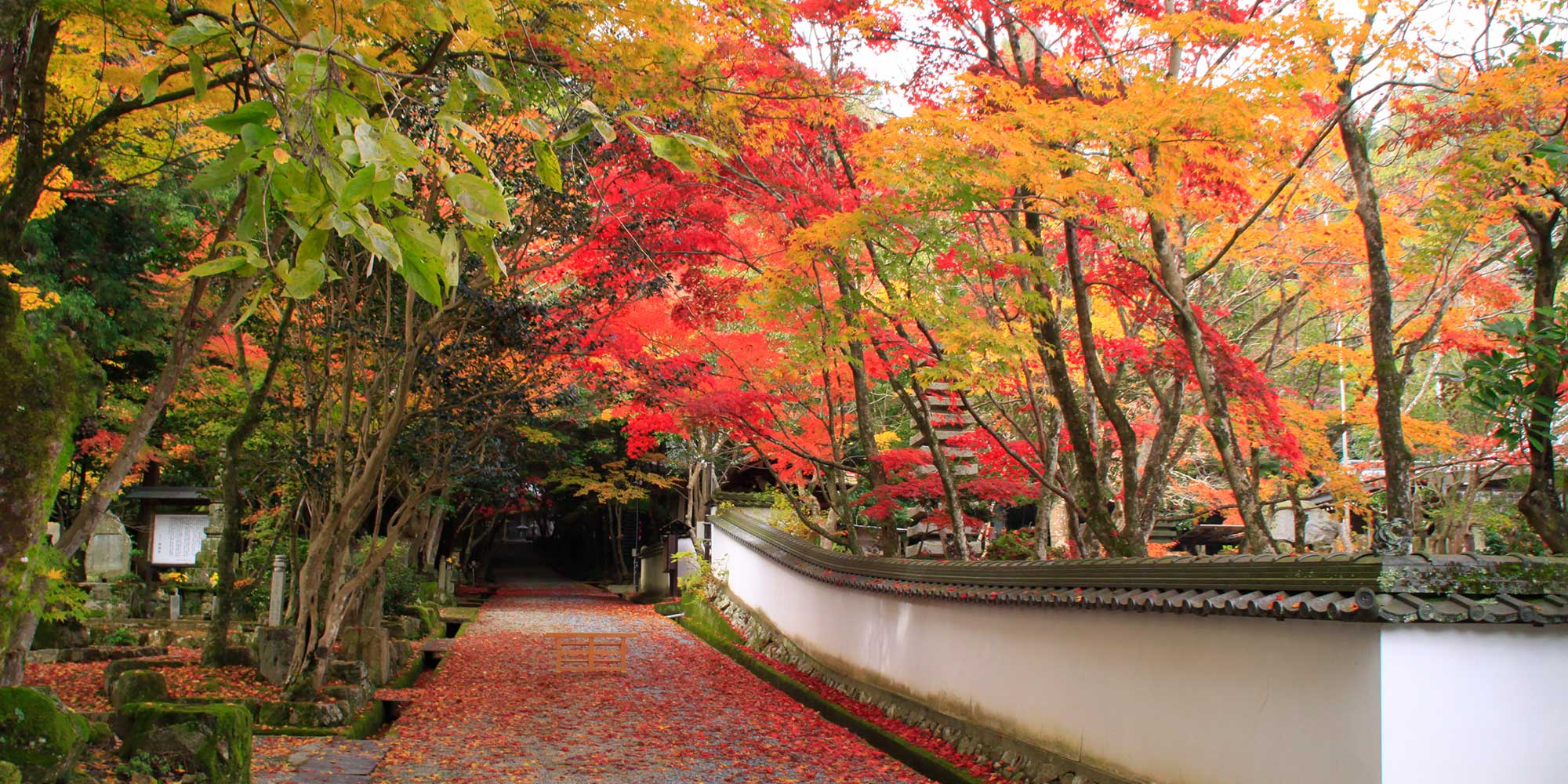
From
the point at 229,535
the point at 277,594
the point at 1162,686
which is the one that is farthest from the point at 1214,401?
the point at 277,594

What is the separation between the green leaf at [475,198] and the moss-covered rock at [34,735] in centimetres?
402

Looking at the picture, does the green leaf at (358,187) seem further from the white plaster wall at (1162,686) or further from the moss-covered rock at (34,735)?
the white plaster wall at (1162,686)

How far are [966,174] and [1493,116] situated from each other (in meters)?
4.10

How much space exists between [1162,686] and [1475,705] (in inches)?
73.2

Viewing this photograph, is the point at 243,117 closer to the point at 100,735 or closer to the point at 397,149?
the point at 397,149

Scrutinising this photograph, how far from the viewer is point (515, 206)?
38.3 feet

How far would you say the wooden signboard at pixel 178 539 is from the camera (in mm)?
19219

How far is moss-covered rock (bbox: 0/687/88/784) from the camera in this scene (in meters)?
5.15

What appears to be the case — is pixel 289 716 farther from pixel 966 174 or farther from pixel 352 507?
pixel 966 174

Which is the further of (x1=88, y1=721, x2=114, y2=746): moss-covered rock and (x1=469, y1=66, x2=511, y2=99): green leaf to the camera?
Result: (x1=88, y1=721, x2=114, y2=746): moss-covered rock

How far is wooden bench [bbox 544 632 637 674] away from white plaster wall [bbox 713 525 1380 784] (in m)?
5.35

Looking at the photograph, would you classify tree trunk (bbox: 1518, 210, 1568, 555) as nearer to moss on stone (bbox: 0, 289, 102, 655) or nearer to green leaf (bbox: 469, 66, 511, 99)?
green leaf (bbox: 469, 66, 511, 99)

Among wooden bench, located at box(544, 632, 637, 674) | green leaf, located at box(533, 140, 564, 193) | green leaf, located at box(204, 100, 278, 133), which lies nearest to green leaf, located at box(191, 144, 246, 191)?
green leaf, located at box(204, 100, 278, 133)

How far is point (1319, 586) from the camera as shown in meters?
5.30
